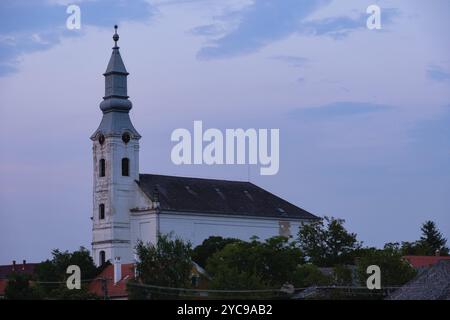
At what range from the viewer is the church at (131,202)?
97.6 m

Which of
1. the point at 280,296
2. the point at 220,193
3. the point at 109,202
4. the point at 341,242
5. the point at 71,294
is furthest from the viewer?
the point at 220,193

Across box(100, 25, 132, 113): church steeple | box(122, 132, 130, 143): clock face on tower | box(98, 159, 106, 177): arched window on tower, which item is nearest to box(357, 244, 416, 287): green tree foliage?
box(100, 25, 132, 113): church steeple

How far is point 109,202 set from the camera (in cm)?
9938

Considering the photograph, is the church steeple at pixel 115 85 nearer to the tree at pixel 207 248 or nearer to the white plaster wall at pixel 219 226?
the white plaster wall at pixel 219 226

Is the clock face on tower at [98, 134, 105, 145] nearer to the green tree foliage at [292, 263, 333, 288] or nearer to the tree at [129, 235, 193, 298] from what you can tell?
the green tree foliage at [292, 263, 333, 288]

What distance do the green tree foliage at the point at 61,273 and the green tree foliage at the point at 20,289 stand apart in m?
0.71

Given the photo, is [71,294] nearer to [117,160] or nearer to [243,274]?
[243,274]

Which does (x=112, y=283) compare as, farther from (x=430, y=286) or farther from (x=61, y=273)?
(x=430, y=286)

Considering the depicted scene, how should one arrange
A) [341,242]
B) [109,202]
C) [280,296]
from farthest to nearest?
[109,202], [341,242], [280,296]

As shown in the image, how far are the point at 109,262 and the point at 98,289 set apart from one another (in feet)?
43.3

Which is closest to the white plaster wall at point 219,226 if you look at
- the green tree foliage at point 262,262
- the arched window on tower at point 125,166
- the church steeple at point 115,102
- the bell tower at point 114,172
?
the bell tower at point 114,172
